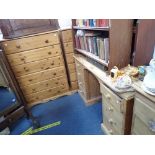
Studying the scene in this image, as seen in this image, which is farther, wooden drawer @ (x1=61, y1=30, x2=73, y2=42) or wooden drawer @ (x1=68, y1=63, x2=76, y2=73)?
wooden drawer @ (x1=68, y1=63, x2=76, y2=73)

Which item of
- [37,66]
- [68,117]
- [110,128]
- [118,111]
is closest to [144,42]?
[118,111]

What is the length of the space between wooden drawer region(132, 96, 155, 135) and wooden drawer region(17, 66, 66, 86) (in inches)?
60.0

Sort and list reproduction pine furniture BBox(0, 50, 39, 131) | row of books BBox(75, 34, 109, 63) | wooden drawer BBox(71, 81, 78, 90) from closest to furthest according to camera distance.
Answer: row of books BBox(75, 34, 109, 63), reproduction pine furniture BBox(0, 50, 39, 131), wooden drawer BBox(71, 81, 78, 90)

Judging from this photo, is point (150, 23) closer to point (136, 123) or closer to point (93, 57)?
point (93, 57)

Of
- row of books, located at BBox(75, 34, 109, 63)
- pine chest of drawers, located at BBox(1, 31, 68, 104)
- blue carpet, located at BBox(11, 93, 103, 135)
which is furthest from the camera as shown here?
pine chest of drawers, located at BBox(1, 31, 68, 104)

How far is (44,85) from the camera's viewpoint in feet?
7.79

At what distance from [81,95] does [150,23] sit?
1.61 meters

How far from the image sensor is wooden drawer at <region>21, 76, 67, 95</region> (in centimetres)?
230

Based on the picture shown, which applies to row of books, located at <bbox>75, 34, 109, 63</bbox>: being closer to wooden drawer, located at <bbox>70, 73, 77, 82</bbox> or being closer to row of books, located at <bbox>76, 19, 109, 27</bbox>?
row of books, located at <bbox>76, 19, 109, 27</bbox>

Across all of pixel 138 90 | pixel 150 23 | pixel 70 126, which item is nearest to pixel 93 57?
pixel 150 23

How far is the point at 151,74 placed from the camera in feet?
2.99

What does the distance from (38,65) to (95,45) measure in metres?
1.00

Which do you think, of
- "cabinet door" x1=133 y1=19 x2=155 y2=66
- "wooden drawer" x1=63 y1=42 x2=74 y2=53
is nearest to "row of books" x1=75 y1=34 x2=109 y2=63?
"wooden drawer" x1=63 y1=42 x2=74 y2=53

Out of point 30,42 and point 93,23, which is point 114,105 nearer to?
point 93,23
